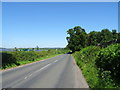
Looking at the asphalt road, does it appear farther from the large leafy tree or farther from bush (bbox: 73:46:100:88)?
the large leafy tree

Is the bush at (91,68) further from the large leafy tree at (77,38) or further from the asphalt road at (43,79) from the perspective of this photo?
the large leafy tree at (77,38)

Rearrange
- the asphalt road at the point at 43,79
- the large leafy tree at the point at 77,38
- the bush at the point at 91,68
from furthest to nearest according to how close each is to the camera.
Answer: the large leafy tree at the point at 77,38, the asphalt road at the point at 43,79, the bush at the point at 91,68

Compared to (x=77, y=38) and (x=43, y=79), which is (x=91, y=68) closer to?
(x=43, y=79)

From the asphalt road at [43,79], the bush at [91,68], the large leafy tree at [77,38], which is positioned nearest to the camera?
the bush at [91,68]

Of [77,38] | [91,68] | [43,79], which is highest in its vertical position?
[77,38]

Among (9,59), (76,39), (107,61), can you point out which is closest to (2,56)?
(9,59)

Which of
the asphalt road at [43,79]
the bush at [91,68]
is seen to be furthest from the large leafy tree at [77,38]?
the asphalt road at [43,79]

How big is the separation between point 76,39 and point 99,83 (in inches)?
3271

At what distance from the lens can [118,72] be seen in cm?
1086

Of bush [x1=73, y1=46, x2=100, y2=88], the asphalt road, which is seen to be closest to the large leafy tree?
bush [x1=73, y1=46, x2=100, y2=88]

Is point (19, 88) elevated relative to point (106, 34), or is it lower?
lower

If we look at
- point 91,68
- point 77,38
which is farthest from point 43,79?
point 77,38

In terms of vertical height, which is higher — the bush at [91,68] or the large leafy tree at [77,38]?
the large leafy tree at [77,38]

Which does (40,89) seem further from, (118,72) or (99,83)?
(118,72)
